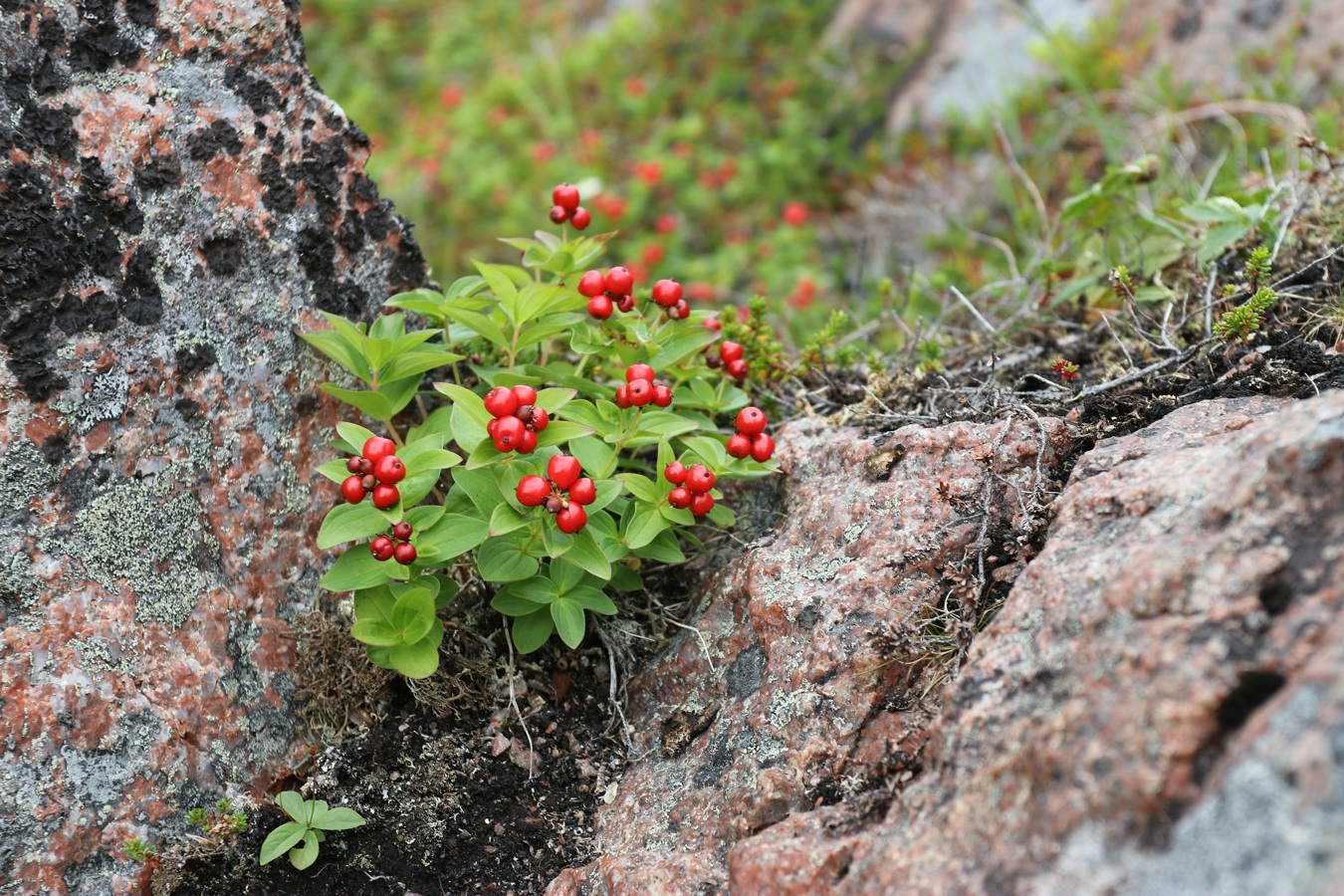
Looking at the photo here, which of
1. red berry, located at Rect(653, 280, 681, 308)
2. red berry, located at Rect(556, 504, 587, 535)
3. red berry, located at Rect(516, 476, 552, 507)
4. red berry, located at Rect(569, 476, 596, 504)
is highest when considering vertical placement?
red berry, located at Rect(653, 280, 681, 308)

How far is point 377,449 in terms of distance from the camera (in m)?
2.51

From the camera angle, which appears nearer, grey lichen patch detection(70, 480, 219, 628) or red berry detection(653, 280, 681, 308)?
grey lichen patch detection(70, 480, 219, 628)

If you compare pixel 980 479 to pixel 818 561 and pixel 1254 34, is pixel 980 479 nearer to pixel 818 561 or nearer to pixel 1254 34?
pixel 818 561

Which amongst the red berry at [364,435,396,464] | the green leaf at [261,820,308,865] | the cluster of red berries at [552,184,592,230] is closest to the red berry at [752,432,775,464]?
the cluster of red berries at [552,184,592,230]

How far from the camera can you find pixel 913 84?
8.34m

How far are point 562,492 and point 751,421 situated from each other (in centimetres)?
57

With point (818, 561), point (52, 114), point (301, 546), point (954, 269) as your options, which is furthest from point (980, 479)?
point (954, 269)

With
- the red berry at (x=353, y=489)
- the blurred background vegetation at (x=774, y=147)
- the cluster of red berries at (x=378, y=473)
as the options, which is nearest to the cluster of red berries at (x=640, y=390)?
the cluster of red berries at (x=378, y=473)

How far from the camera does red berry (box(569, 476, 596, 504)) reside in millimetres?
2506

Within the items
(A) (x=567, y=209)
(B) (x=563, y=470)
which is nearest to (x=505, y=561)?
(B) (x=563, y=470)

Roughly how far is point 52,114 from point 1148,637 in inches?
110

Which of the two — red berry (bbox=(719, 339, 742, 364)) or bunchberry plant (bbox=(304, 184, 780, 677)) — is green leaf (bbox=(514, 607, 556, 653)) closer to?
bunchberry plant (bbox=(304, 184, 780, 677))

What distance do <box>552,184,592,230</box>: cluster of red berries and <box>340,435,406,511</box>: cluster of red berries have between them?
37.9 inches

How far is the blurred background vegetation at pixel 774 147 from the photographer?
504 cm
